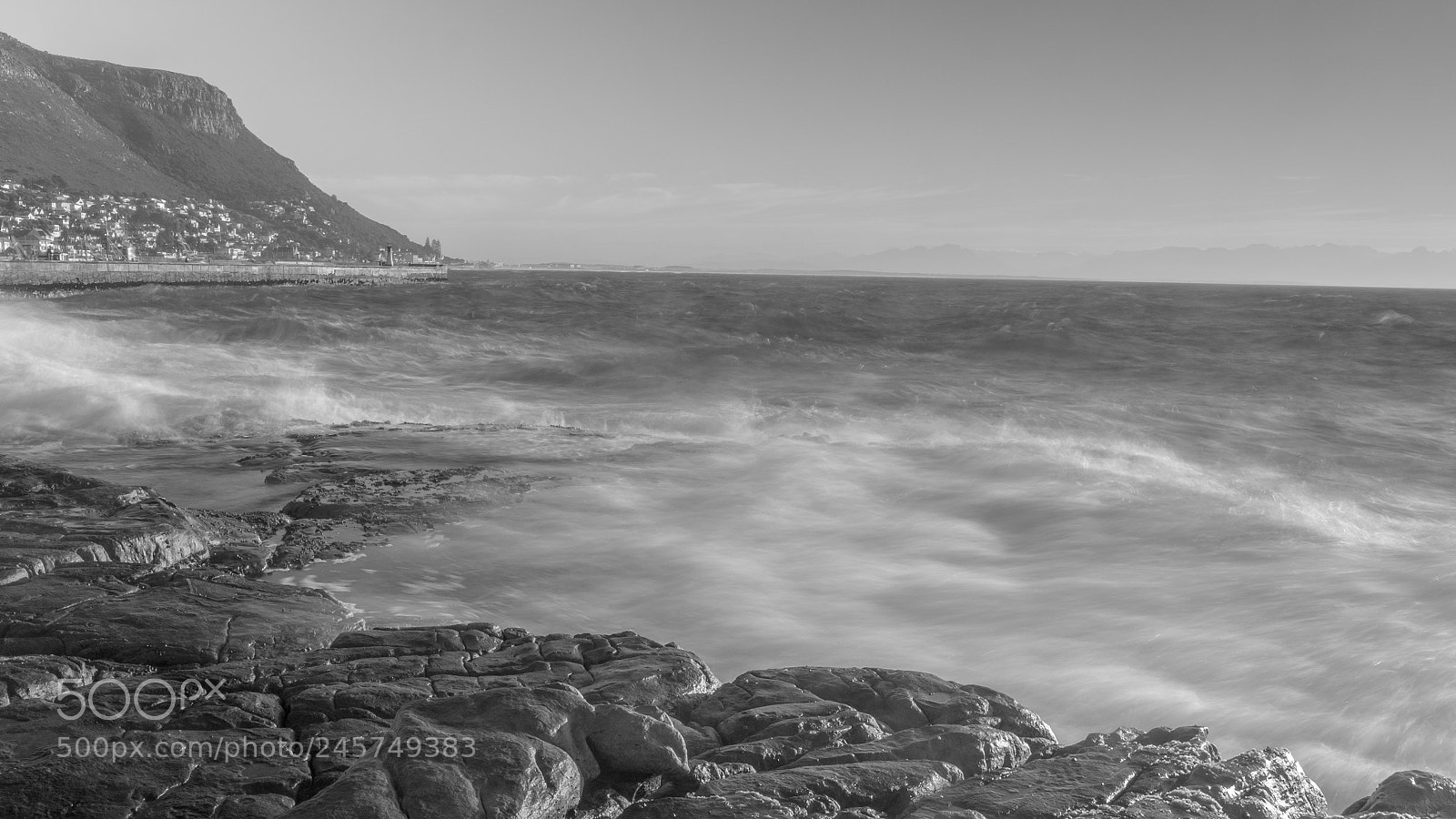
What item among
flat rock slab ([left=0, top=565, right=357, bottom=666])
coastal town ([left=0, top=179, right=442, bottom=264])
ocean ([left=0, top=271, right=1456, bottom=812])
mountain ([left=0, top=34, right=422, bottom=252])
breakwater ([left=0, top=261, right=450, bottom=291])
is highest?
mountain ([left=0, top=34, right=422, bottom=252])

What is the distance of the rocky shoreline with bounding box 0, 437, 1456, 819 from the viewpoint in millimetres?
3453

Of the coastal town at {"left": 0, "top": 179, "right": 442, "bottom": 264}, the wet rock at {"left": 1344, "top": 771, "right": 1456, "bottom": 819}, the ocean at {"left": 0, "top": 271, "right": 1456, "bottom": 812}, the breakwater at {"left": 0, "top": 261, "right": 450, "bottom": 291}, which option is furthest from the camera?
the coastal town at {"left": 0, "top": 179, "right": 442, "bottom": 264}

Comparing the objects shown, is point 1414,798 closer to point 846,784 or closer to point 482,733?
point 846,784

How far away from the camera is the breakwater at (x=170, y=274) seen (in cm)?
Result: 5047

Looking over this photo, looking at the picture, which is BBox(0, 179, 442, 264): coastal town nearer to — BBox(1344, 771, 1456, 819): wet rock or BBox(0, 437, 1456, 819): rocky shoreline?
BBox(0, 437, 1456, 819): rocky shoreline

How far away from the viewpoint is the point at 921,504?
38.2 ft

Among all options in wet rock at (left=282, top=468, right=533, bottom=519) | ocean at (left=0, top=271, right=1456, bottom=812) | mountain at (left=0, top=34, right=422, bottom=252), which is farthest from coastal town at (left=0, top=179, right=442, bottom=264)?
wet rock at (left=282, top=468, right=533, bottom=519)

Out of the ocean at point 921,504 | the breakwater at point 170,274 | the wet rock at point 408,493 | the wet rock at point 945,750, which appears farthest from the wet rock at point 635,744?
the breakwater at point 170,274

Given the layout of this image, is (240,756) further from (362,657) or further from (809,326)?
(809,326)

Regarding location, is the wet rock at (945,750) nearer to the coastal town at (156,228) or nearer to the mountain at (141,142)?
the coastal town at (156,228)

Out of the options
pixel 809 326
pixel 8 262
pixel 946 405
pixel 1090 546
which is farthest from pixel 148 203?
pixel 1090 546

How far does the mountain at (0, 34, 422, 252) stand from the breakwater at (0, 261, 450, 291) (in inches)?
2008

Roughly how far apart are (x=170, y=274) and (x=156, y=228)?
62245 millimetres

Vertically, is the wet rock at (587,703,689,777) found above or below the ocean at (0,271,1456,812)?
above
